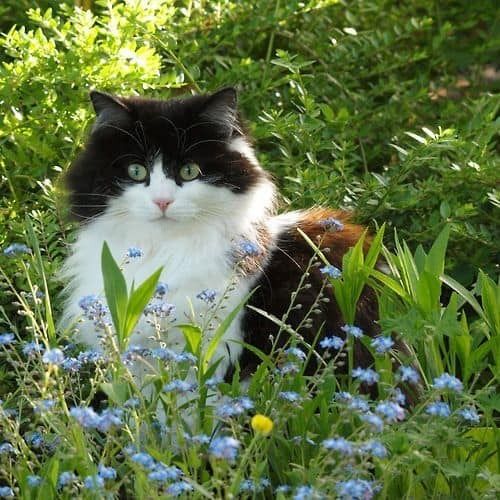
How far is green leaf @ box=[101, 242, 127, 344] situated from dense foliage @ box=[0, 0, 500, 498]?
0.07 meters

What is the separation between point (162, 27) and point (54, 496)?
2.00 metres

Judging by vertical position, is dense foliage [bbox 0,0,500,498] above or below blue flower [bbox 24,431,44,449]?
above

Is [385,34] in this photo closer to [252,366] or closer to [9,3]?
[9,3]

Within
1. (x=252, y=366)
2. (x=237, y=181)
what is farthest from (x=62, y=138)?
(x=252, y=366)

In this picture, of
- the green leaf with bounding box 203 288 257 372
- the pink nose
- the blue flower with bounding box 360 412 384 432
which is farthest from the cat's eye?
the blue flower with bounding box 360 412 384 432

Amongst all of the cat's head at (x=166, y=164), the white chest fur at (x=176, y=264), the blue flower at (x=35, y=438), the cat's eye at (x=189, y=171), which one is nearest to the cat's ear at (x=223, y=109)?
the cat's head at (x=166, y=164)

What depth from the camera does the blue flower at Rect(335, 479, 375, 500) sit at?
178 centimetres

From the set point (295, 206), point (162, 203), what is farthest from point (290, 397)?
point (295, 206)

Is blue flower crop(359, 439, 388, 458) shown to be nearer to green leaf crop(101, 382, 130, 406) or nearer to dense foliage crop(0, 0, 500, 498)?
dense foliage crop(0, 0, 500, 498)

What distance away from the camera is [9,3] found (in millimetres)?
4207

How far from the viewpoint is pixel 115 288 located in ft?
7.20

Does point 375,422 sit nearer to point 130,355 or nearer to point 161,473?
point 161,473

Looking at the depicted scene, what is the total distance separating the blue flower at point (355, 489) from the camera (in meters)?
1.78

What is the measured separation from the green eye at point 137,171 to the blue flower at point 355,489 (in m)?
1.14
